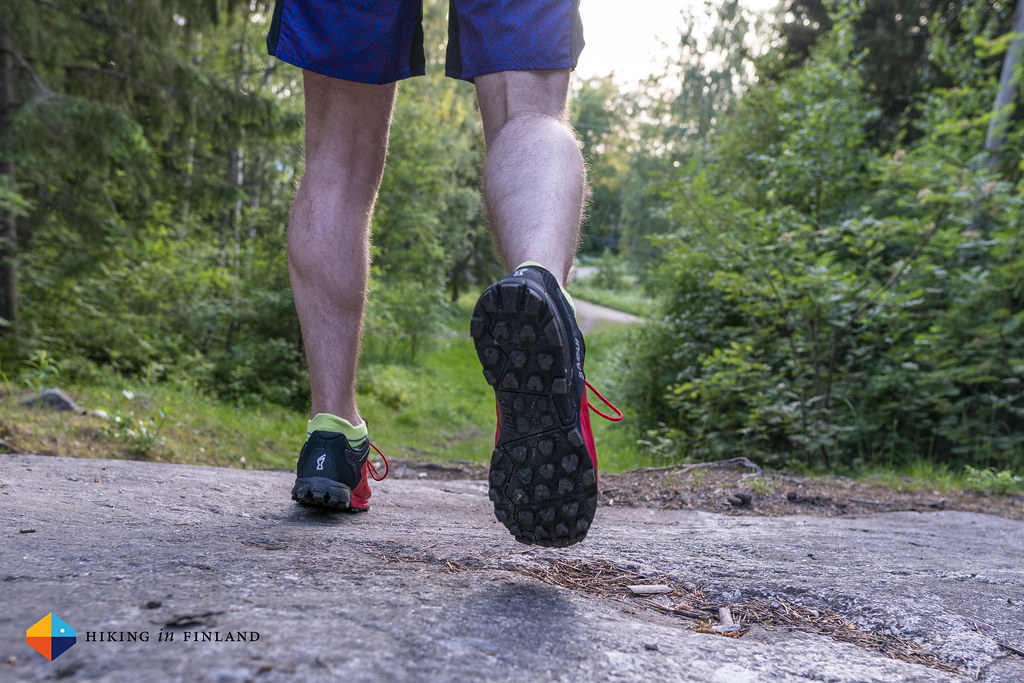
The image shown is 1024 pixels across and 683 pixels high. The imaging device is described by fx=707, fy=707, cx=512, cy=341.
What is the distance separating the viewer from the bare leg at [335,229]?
1589mm

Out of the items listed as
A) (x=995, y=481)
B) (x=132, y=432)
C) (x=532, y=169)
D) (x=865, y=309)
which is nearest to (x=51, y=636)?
(x=532, y=169)

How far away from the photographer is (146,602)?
0.79m

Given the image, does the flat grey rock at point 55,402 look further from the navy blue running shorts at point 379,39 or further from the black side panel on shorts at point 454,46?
the black side panel on shorts at point 454,46

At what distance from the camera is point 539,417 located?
107cm

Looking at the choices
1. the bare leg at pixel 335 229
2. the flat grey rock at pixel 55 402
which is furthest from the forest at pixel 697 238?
the bare leg at pixel 335 229

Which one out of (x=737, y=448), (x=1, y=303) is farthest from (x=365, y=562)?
(x=1, y=303)

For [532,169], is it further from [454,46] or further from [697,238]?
[697,238]

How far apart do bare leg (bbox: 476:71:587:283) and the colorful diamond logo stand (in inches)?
30.2

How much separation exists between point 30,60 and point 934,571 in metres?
8.45

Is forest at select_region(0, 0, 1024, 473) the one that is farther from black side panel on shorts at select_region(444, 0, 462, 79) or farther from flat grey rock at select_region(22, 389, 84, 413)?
black side panel on shorts at select_region(444, 0, 462, 79)

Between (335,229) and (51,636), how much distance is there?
3.48 ft

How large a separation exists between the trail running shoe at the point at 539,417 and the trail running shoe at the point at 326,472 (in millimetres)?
529

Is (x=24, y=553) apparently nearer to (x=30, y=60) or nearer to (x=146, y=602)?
(x=146, y=602)

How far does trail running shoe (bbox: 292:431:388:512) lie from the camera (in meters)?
1.49
